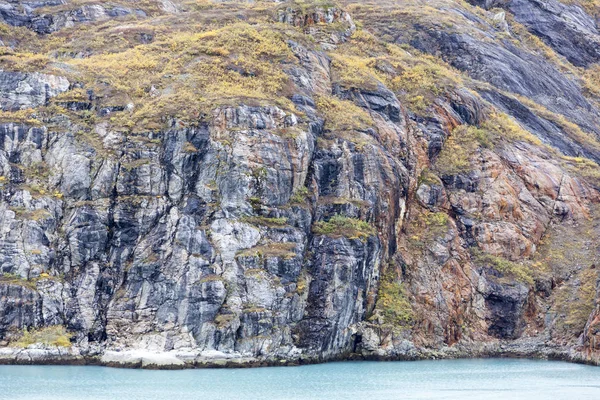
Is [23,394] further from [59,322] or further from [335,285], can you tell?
[335,285]

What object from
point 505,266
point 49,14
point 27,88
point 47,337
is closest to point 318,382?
point 47,337

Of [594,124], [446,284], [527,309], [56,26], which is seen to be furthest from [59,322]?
[594,124]

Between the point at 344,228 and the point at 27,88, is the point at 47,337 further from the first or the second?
the point at 27,88

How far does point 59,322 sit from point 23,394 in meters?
16.8

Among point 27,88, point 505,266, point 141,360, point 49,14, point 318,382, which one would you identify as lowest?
point 141,360

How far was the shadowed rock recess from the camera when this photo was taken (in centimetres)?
7019

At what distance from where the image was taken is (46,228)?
72.2 m

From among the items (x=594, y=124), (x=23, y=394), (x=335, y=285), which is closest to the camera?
(x=23, y=394)

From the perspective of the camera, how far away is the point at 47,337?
6712 centimetres

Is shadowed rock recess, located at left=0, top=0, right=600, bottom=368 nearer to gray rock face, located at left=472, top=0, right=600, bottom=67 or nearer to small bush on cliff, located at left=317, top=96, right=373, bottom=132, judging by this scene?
small bush on cliff, located at left=317, top=96, right=373, bottom=132

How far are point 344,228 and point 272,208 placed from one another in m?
6.26

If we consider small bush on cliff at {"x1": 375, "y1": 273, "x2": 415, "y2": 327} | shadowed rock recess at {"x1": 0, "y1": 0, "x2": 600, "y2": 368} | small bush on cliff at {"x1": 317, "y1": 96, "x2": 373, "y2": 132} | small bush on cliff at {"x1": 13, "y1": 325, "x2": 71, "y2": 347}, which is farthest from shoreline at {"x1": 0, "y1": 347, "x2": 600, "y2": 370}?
small bush on cliff at {"x1": 317, "y1": 96, "x2": 373, "y2": 132}

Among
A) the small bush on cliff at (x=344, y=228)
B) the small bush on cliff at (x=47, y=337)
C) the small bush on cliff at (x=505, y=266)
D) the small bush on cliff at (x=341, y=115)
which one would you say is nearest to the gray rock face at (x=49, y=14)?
the small bush on cliff at (x=341, y=115)

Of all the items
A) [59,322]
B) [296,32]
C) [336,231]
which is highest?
[296,32]
